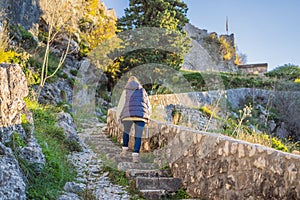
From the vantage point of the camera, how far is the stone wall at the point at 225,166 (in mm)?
2893

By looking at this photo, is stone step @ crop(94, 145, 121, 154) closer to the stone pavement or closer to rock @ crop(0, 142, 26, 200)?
the stone pavement

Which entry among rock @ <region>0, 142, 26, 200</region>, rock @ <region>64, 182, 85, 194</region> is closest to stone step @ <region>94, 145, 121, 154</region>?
rock @ <region>64, 182, 85, 194</region>

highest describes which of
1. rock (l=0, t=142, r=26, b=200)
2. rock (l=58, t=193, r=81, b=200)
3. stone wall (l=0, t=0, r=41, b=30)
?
stone wall (l=0, t=0, r=41, b=30)

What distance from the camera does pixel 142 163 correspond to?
17.1 ft

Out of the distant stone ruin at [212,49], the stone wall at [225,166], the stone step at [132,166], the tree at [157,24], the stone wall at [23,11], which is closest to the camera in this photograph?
the stone wall at [225,166]

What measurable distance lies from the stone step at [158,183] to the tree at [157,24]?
1006cm

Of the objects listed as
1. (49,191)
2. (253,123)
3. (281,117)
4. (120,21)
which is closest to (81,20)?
(120,21)

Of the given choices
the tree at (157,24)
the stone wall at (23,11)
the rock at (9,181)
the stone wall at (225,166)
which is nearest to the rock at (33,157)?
the rock at (9,181)

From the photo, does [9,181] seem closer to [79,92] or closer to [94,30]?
[79,92]

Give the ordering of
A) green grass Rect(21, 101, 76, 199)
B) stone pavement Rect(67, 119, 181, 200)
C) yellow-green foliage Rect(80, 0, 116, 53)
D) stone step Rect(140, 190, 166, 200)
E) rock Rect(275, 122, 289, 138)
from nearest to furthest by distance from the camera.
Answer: green grass Rect(21, 101, 76, 199) → stone step Rect(140, 190, 166, 200) → stone pavement Rect(67, 119, 181, 200) → rock Rect(275, 122, 289, 138) → yellow-green foliage Rect(80, 0, 116, 53)

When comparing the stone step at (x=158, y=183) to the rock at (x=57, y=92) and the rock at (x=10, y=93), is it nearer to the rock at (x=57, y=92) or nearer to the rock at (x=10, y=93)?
the rock at (x=10, y=93)

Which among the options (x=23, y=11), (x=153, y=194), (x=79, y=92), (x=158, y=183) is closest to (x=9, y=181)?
(x=153, y=194)

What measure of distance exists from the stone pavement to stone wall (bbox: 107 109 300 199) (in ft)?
0.80

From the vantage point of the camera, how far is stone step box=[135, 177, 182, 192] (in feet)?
14.5
